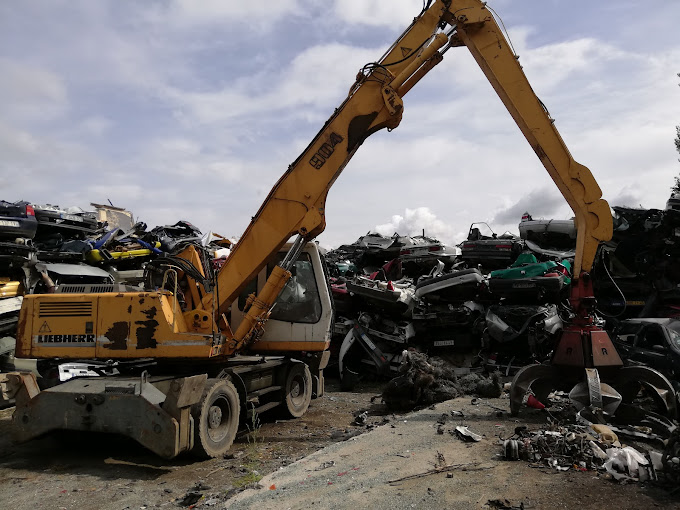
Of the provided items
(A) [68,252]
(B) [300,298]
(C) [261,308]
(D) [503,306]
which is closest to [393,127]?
(B) [300,298]

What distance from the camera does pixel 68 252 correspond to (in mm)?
11742

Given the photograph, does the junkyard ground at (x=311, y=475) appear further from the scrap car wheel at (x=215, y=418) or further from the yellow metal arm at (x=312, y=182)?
the yellow metal arm at (x=312, y=182)

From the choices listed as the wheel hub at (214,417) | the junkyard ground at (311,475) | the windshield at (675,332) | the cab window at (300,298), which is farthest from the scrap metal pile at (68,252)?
the windshield at (675,332)

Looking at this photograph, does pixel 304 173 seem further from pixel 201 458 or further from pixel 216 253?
pixel 216 253

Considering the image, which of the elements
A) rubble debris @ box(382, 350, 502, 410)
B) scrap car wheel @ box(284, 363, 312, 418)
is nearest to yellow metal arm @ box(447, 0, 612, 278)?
rubble debris @ box(382, 350, 502, 410)

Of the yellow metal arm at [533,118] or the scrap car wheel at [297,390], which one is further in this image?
the scrap car wheel at [297,390]

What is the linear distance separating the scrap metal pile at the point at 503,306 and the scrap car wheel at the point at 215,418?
4.12 m

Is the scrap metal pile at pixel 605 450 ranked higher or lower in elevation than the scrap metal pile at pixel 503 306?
lower

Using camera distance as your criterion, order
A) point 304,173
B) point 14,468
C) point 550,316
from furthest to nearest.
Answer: point 550,316, point 304,173, point 14,468

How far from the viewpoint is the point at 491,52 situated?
6.94m

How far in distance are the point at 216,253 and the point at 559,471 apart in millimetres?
8489

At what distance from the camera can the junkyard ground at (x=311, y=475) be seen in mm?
4180


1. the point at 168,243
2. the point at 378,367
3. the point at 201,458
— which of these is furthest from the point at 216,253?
the point at 201,458

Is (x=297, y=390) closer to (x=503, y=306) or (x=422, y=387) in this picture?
(x=422, y=387)
